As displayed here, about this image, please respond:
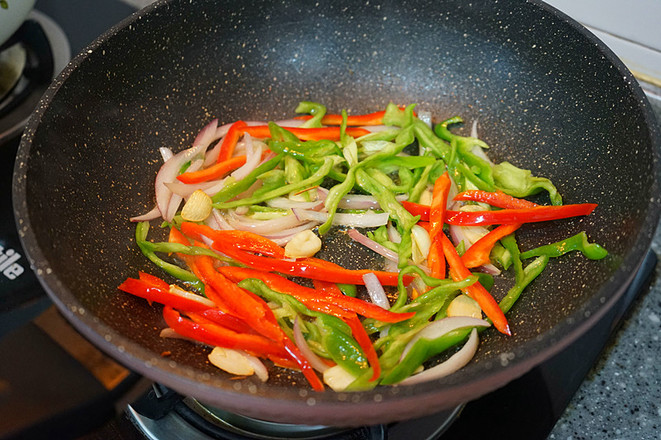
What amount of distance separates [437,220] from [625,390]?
0.46 metres

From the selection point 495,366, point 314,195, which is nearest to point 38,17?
point 314,195

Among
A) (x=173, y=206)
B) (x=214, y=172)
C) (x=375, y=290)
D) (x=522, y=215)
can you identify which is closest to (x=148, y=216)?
(x=173, y=206)

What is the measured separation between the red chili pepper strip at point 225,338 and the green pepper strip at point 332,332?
76 mm

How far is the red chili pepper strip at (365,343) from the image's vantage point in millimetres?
899

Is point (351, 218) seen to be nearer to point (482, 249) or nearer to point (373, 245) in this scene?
point (373, 245)

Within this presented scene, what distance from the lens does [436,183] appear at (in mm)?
1223

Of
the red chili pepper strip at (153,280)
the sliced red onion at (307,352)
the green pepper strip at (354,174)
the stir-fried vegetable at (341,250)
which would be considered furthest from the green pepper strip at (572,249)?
the red chili pepper strip at (153,280)

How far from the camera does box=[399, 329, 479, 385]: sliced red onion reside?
0.91 metres

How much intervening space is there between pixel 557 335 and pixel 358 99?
0.86 m

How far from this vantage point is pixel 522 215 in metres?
1.12

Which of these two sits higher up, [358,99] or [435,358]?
[358,99]

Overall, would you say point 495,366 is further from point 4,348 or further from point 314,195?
point 4,348

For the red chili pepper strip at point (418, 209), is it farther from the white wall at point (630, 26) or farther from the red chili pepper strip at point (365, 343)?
the white wall at point (630, 26)

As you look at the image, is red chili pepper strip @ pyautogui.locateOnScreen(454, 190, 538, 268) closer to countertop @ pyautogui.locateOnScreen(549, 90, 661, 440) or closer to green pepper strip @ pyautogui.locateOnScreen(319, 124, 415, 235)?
green pepper strip @ pyautogui.locateOnScreen(319, 124, 415, 235)
